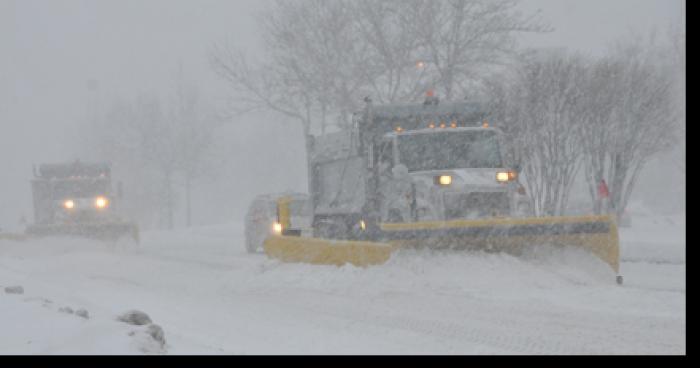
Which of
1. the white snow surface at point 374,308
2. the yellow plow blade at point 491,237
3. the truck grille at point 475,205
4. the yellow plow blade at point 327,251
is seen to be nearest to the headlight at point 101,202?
the white snow surface at point 374,308

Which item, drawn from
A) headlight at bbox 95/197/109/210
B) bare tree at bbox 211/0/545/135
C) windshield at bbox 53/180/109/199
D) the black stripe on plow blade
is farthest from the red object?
windshield at bbox 53/180/109/199

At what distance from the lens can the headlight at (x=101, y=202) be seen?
24.1 meters

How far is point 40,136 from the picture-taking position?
131625mm

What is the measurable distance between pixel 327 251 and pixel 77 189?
1456 cm

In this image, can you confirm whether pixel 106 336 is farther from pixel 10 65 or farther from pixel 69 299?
pixel 10 65

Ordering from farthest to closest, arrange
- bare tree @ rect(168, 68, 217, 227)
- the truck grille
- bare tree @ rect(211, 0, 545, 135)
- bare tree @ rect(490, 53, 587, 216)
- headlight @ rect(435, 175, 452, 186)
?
bare tree @ rect(168, 68, 217, 227) → bare tree @ rect(211, 0, 545, 135) → bare tree @ rect(490, 53, 587, 216) → headlight @ rect(435, 175, 452, 186) → the truck grille

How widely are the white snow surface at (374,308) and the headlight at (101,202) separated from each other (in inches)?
343

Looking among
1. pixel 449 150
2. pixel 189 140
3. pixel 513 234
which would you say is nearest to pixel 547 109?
pixel 449 150

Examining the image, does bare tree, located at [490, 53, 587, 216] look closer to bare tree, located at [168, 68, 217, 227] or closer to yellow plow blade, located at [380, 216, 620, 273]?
yellow plow blade, located at [380, 216, 620, 273]

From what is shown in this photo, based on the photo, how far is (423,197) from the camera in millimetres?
12508

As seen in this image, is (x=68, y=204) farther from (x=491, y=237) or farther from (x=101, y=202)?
(x=491, y=237)

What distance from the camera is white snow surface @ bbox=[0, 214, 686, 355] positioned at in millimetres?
6941

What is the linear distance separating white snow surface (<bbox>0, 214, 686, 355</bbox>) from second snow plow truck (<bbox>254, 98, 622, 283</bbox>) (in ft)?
0.75

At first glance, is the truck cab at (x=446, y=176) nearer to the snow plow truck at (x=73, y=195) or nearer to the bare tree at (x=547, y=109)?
the bare tree at (x=547, y=109)
